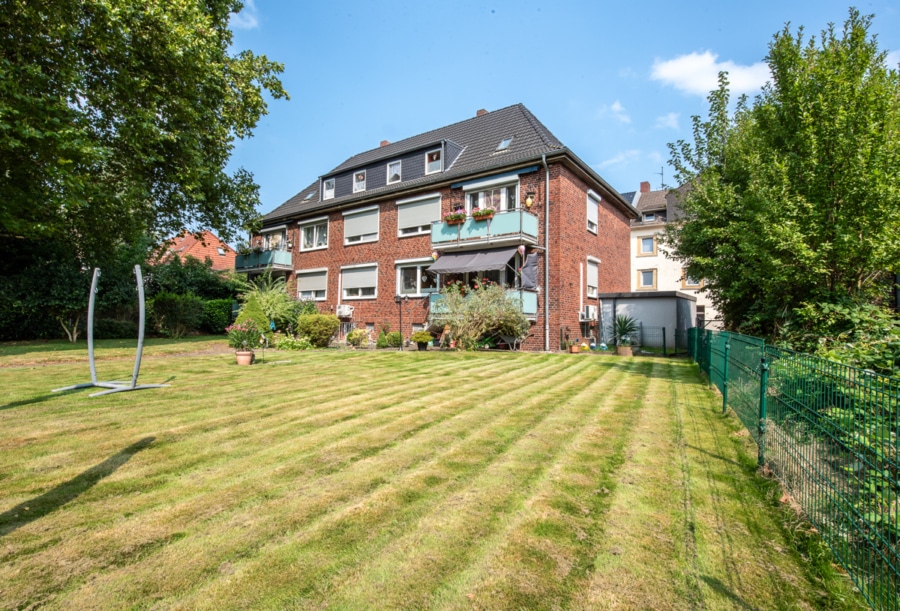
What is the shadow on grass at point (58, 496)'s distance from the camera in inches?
110

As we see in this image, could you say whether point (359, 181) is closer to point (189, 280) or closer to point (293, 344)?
point (293, 344)

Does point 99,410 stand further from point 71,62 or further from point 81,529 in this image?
point 71,62

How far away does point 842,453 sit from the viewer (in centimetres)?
273

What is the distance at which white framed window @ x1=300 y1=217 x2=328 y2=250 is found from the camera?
24.9 meters

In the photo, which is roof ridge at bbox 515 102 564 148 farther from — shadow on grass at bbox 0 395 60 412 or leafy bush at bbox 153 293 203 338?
leafy bush at bbox 153 293 203 338

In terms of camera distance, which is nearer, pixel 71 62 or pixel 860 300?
pixel 860 300

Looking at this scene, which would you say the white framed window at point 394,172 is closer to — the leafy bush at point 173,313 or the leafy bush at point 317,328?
the leafy bush at point 317,328

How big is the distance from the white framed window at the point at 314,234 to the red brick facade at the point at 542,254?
35 centimetres

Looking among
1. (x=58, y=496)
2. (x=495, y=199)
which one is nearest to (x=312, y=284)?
(x=495, y=199)

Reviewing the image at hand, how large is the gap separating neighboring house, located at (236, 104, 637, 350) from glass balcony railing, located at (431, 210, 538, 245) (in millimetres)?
45

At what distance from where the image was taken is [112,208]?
47.3ft

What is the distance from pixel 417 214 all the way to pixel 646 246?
80.5 feet

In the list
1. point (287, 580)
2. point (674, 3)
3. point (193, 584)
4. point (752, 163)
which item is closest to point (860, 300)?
point (752, 163)

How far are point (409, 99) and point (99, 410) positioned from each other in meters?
11.0
